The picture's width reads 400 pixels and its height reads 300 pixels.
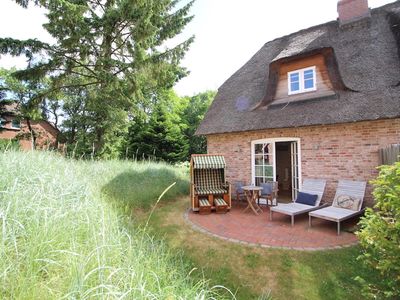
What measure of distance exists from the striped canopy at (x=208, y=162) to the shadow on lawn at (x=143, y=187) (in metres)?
2.02

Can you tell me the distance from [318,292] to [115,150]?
68.5 feet

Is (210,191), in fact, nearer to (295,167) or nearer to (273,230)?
(273,230)

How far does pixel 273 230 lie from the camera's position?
19.5ft

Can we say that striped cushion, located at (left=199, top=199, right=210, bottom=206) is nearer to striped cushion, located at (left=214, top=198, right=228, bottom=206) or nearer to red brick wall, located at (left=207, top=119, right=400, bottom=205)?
striped cushion, located at (left=214, top=198, right=228, bottom=206)

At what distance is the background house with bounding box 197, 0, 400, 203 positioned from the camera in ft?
23.0

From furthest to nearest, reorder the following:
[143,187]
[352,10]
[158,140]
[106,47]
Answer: [158,140] < [106,47] < [352,10] < [143,187]

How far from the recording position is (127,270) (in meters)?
2.12

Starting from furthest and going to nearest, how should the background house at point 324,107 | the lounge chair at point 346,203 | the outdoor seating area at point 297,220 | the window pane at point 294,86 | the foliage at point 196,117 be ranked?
the foliage at point 196,117 < the window pane at point 294,86 < the background house at point 324,107 < the lounge chair at point 346,203 < the outdoor seating area at point 297,220

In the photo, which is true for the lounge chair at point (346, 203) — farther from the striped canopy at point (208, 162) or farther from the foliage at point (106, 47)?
the foliage at point (106, 47)

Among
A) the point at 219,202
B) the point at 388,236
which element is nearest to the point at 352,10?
the point at 219,202

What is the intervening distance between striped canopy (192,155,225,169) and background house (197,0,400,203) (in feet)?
5.17

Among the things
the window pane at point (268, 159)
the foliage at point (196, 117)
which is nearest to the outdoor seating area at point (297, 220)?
the window pane at point (268, 159)

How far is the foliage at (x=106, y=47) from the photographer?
36.2 feet

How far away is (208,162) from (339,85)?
207 inches
